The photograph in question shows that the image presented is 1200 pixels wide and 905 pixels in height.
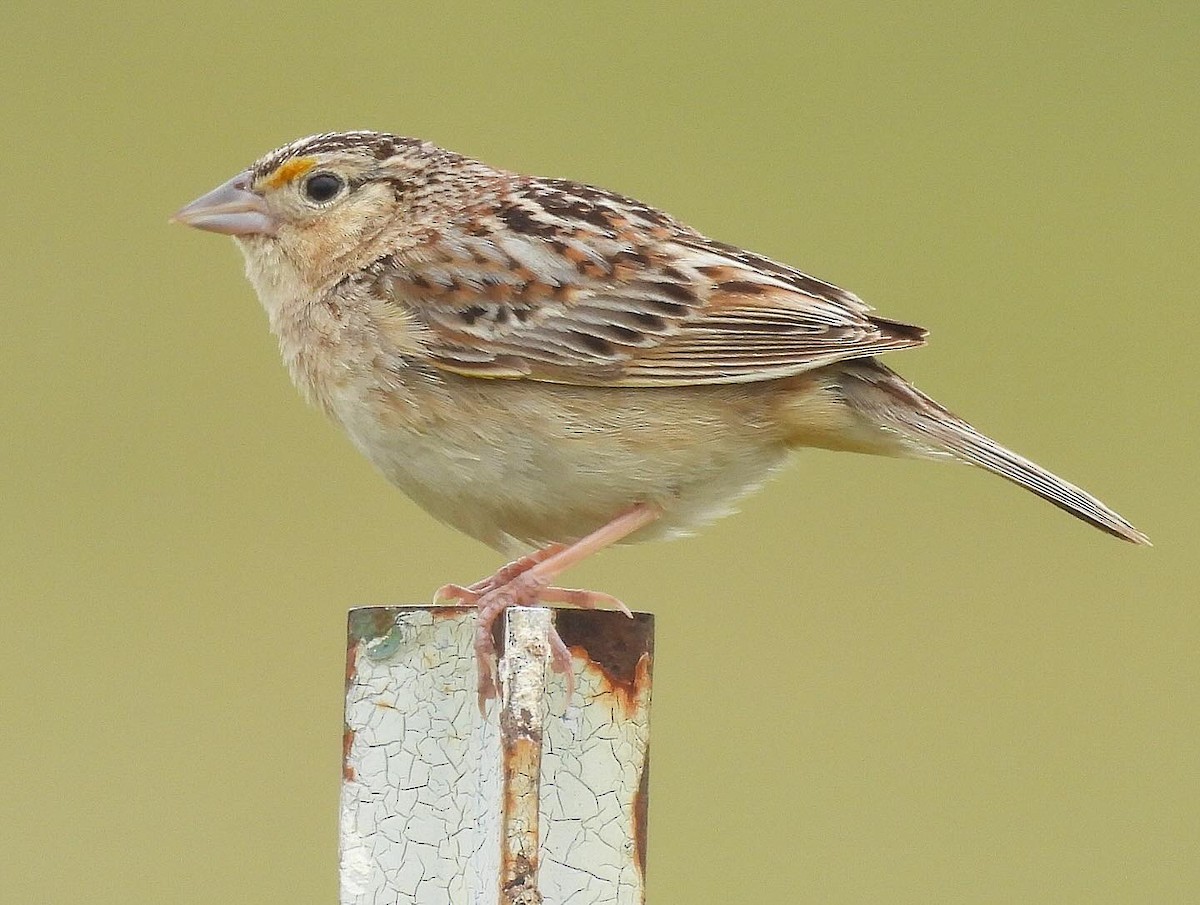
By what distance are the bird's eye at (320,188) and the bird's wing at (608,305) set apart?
12.7 inches

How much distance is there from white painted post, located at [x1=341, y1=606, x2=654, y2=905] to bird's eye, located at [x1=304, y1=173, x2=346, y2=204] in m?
1.78

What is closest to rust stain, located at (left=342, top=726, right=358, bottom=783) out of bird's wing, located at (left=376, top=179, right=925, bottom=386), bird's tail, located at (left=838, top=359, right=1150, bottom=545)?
bird's wing, located at (left=376, top=179, right=925, bottom=386)

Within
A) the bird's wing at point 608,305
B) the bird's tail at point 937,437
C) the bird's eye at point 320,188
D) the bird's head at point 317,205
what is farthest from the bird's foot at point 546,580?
the bird's eye at point 320,188

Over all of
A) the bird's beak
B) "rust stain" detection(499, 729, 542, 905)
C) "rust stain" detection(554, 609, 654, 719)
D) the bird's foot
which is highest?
the bird's beak

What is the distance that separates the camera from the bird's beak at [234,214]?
460cm

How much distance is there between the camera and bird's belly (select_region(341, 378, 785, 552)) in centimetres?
402

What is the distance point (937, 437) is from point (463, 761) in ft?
5.51

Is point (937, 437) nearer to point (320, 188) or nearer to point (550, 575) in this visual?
point (550, 575)

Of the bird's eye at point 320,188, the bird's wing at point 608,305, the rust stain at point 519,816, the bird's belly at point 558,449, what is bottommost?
the rust stain at point 519,816

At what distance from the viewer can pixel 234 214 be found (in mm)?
4605

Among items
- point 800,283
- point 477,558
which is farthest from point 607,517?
point 477,558

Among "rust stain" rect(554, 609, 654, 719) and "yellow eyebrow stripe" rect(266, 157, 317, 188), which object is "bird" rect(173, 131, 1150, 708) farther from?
"rust stain" rect(554, 609, 654, 719)

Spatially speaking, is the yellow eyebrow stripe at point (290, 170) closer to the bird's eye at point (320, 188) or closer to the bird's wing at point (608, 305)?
the bird's eye at point (320, 188)

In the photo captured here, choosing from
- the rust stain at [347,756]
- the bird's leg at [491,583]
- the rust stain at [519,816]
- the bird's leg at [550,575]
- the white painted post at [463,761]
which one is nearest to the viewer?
the rust stain at [519,816]
